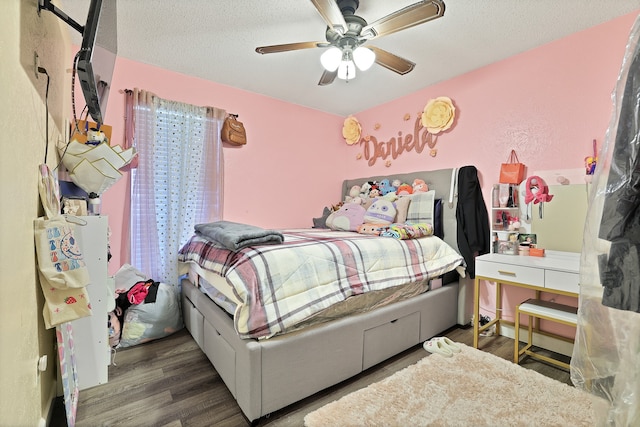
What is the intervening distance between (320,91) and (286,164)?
93cm

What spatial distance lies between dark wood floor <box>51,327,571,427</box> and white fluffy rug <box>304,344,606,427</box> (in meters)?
0.13

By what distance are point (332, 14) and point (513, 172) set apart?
188 centimetres

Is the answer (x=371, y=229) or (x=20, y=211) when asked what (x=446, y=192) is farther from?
(x=20, y=211)

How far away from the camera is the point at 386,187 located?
3.27 m

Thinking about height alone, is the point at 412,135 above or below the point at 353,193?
above

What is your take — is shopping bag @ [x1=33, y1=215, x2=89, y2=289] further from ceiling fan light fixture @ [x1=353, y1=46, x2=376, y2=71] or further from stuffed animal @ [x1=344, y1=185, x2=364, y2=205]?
stuffed animal @ [x1=344, y1=185, x2=364, y2=205]

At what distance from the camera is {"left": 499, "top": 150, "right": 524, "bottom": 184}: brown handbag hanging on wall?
7.78 feet

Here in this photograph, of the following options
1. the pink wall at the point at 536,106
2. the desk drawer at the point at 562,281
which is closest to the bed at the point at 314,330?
the pink wall at the point at 536,106

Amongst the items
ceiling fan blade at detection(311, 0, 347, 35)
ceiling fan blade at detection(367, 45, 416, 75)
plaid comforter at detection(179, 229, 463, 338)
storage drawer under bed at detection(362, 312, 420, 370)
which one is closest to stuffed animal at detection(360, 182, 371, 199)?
plaid comforter at detection(179, 229, 463, 338)

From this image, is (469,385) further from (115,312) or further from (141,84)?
(141,84)

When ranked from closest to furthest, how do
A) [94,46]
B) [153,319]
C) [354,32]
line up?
[94,46], [354,32], [153,319]

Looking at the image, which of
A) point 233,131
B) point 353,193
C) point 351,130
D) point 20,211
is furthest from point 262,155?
point 20,211

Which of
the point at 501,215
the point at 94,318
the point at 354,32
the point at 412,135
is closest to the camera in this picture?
the point at 94,318

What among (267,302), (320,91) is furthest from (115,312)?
(320,91)
